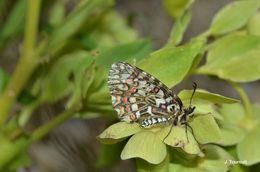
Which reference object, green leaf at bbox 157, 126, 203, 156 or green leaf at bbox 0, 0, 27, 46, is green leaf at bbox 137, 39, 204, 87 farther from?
green leaf at bbox 0, 0, 27, 46

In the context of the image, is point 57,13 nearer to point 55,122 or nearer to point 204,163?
point 55,122

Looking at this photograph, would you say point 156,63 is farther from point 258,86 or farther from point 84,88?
point 258,86

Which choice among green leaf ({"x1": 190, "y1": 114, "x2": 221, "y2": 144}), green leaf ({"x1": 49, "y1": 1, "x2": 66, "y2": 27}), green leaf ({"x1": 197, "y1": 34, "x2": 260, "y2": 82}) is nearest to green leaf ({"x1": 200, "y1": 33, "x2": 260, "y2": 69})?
green leaf ({"x1": 197, "y1": 34, "x2": 260, "y2": 82})

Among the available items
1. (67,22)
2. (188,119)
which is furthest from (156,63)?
(67,22)

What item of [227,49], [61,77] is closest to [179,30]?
[227,49]

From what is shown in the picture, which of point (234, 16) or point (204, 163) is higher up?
point (234, 16)
